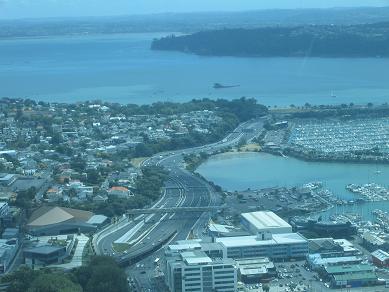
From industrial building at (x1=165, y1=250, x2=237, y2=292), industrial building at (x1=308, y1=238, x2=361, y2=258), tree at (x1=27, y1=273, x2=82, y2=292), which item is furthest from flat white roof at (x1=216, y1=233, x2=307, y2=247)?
tree at (x1=27, y1=273, x2=82, y2=292)

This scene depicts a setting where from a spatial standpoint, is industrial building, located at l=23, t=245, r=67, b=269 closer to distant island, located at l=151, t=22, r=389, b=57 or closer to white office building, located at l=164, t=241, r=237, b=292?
white office building, located at l=164, t=241, r=237, b=292

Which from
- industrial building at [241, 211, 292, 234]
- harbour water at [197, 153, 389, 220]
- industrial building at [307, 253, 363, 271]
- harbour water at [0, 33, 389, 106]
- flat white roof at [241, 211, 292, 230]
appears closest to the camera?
industrial building at [307, 253, 363, 271]

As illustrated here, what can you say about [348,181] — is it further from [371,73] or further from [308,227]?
[371,73]

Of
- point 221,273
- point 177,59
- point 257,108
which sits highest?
point 221,273

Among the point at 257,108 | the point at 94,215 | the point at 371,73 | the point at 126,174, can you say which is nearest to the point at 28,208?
the point at 94,215

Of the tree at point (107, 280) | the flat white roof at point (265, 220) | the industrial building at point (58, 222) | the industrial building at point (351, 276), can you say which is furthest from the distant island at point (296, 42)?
the tree at point (107, 280)

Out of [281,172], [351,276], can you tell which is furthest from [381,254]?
[281,172]

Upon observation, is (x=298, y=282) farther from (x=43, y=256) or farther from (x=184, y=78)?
(x=184, y=78)
